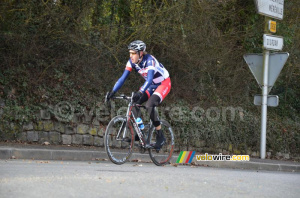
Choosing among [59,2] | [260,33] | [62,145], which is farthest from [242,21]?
[62,145]

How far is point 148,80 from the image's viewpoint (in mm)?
9648

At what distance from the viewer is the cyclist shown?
9.70m

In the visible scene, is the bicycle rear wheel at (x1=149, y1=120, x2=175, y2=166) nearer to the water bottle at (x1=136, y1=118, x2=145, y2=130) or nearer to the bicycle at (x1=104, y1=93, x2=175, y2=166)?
the bicycle at (x1=104, y1=93, x2=175, y2=166)

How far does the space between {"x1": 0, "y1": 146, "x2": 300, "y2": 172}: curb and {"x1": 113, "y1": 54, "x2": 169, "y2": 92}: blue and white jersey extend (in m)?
2.69

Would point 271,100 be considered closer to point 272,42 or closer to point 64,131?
point 272,42

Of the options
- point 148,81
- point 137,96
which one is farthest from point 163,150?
point 148,81

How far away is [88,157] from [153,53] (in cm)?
529

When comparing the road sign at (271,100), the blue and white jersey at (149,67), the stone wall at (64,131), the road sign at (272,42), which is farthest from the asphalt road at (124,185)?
the road sign at (272,42)

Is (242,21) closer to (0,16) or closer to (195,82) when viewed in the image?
(195,82)

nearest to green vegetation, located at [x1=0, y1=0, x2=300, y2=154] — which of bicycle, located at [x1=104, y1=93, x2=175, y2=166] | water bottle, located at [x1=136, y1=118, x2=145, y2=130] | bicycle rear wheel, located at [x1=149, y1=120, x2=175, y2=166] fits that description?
bicycle rear wheel, located at [x1=149, y1=120, x2=175, y2=166]

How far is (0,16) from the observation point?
14125 millimetres

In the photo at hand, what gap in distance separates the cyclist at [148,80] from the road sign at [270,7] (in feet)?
16.2

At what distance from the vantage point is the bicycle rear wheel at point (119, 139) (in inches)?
379

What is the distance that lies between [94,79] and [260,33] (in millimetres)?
6273
